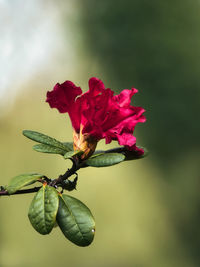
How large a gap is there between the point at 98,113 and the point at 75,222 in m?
0.17

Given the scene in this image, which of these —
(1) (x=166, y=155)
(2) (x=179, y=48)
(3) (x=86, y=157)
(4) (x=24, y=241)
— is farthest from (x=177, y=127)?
(3) (x=86, y=157)

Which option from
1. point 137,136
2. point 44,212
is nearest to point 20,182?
point 44,212

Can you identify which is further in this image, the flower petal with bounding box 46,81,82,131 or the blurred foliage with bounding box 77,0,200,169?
the blurred foliage with bounding box 77,0,200,169

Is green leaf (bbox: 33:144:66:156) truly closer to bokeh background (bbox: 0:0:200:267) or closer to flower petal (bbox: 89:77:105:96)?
flower petal (bbox: 89:77:105:96)

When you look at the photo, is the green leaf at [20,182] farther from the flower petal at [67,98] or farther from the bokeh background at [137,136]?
the bokeh background at [137,136]

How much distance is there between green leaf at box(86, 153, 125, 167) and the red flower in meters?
0.02

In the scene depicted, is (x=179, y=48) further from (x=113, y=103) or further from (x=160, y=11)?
(x=113, y=103)

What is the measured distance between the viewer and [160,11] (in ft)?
6.79

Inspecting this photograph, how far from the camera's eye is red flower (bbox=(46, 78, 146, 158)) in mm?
552

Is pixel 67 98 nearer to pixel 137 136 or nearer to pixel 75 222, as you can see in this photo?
pixel 75 222

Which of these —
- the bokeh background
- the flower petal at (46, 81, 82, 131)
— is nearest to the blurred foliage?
the bokeh background

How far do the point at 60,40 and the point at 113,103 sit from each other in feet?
5.12

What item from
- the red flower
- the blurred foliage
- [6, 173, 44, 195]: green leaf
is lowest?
[6, 173, 44, 195]: green leaf

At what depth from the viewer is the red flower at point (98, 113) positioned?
552 millimetres
